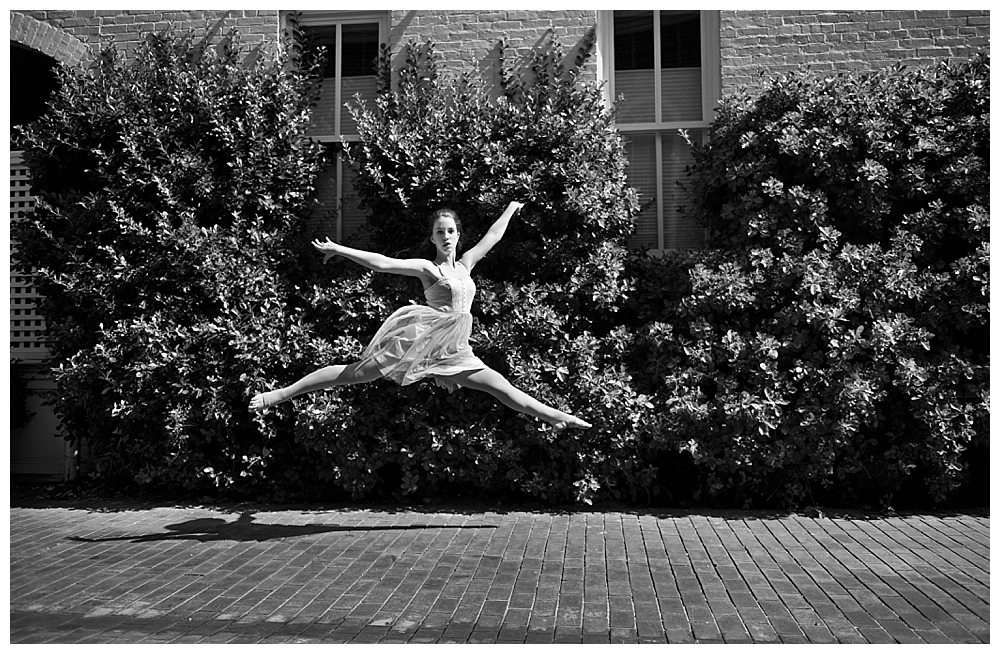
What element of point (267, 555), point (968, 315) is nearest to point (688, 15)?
point (968, 315)

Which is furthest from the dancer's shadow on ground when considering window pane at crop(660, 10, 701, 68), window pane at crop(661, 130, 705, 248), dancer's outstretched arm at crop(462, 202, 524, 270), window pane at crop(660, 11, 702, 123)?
window pane at crop(660, 10, 701, 68)

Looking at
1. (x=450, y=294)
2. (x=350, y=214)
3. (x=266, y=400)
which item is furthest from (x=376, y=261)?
(x=350, y=214)

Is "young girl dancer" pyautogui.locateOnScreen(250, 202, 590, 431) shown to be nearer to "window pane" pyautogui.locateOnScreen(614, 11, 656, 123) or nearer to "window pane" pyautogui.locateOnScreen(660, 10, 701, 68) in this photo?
"window pane" pyautogui.locateOnScreen(614, 11, 656, 123)

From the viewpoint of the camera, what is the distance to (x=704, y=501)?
841cm

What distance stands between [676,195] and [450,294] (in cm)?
393

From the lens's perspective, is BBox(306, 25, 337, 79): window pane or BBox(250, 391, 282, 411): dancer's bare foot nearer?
BBox(250, 391, 282, 411): dancer's bare foot

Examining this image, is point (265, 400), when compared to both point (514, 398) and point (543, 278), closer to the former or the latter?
point (514, 398)

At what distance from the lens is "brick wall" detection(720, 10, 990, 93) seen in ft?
28.9

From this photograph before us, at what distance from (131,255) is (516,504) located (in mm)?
4638

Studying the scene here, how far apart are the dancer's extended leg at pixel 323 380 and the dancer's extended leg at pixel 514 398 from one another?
2.06 feet

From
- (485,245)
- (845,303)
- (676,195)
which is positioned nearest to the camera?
(485,245)

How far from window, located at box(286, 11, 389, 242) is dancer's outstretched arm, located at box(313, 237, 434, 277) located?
3387mm

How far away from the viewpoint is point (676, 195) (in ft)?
30.5

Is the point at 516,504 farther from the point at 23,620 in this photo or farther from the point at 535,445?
the point at 23,620
